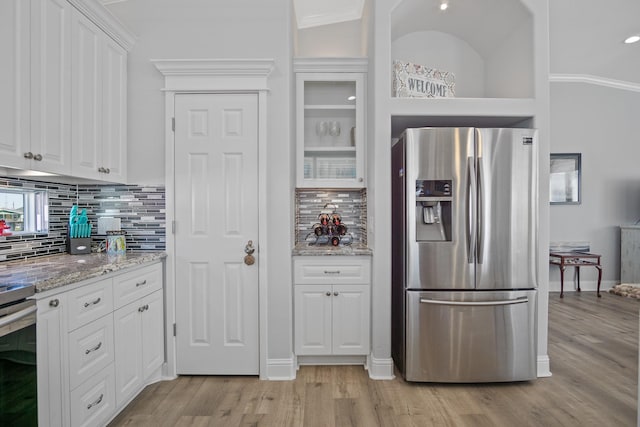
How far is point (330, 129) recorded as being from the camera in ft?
9.93

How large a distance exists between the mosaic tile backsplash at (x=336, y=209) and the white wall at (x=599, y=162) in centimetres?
362

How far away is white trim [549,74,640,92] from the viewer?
5.02 metres

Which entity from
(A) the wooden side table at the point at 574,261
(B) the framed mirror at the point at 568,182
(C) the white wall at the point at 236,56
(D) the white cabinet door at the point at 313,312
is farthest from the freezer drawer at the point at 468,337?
(B) the framed mirror at the point at 568,182

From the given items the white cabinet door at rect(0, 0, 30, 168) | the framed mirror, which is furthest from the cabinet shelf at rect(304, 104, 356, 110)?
the framed mirror

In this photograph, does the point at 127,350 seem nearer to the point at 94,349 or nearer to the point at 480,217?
the point at 94,349

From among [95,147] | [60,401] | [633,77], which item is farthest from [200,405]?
[633,77]

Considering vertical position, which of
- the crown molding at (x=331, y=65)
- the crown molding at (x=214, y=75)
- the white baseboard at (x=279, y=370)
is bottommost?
the white baseboard at (x=279, y=370)

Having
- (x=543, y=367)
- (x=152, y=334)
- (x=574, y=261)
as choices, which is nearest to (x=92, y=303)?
(x=152, y=334)

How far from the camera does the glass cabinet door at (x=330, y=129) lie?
285 centimetres

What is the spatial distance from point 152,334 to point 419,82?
274 centimetres

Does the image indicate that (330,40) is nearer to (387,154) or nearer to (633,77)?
(387,154)

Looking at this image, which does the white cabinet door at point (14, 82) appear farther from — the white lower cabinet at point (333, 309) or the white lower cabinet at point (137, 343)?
the white lower cabinet at point (333, 309)

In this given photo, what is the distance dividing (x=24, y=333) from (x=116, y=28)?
1983 mm

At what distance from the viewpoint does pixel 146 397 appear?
2.25m
